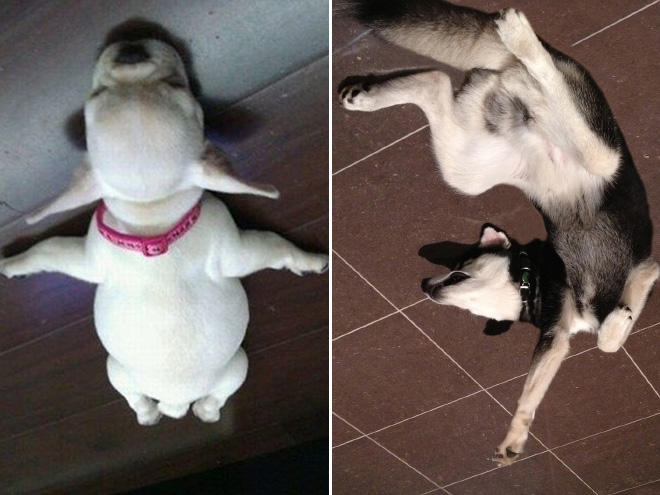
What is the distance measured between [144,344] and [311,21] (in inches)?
19.4

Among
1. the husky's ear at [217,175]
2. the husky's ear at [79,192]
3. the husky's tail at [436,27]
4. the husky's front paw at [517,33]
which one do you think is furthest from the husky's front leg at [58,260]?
the husky's front paw at [517,33]

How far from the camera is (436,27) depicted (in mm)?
886

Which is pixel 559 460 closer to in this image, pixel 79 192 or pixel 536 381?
pixel 536 381

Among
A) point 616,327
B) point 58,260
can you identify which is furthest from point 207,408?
point 616,327

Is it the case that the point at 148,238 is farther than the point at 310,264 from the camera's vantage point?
No

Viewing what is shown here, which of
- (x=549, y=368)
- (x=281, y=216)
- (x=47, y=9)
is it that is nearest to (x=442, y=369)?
(x=549, y=368)

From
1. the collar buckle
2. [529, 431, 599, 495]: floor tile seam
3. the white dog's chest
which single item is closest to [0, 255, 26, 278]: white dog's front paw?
the white dog's chest

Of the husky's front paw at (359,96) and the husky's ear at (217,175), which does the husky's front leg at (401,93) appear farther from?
the husky's ear at (217,175)

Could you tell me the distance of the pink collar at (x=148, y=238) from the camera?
0.87m

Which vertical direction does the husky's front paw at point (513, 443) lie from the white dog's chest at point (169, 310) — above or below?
below

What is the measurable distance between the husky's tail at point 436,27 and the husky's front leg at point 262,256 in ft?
1.05

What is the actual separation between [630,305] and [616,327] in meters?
0.04

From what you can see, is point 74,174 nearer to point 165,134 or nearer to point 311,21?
point 165,134

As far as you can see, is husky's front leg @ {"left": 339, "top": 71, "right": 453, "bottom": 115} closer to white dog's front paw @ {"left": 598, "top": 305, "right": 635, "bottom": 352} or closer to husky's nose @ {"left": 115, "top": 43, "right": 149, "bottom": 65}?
husky's nose @ {"left": 115, "top": 43, "right": 149, "bottom": 65}
